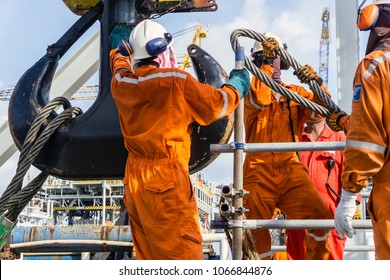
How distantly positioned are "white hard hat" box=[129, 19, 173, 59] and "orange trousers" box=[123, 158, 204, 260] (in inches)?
21.4

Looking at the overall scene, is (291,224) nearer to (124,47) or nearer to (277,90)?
(277,90)

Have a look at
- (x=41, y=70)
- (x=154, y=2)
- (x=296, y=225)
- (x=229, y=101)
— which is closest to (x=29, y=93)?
(x=41, y=70)

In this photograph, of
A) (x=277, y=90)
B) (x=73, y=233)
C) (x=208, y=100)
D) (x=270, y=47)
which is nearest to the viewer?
(x=208, y=100)

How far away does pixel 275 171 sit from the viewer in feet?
13.0

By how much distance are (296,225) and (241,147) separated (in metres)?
0.44

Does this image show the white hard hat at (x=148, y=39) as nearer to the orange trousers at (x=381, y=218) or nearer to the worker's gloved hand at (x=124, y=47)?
the worker's gloved hand at (x=124, y=47)

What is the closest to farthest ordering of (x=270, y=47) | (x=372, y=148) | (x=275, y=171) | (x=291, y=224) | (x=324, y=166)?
(x=372, y=148)
(x=291, y=224)
(x=270, y=47)
(x=275, y=171)
(x=324, y=166)

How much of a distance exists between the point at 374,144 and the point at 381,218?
0.93 feet

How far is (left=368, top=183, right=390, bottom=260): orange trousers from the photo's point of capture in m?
2.49

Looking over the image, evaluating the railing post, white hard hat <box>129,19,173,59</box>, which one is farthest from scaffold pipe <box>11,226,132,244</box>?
white hard hat <box>129,19,173,59</box>

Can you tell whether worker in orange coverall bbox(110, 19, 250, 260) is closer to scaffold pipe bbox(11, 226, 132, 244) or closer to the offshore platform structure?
the offshore platform structure

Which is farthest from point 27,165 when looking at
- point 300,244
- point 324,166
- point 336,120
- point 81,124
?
point 324,166

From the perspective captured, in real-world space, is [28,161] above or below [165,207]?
above
